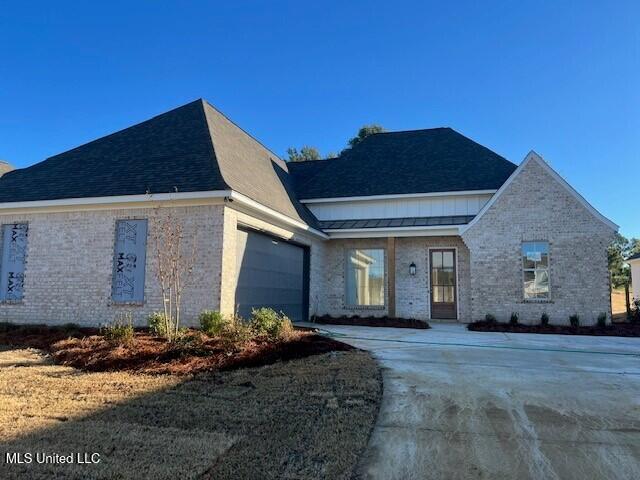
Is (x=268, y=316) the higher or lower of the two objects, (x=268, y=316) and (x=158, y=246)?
the lower

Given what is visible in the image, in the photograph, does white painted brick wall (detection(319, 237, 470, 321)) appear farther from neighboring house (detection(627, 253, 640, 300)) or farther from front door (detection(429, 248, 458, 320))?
neighboring house (detection(627, 253, 640, 300))

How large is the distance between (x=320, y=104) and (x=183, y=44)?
7725 millimetres

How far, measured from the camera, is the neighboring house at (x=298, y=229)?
1134cm

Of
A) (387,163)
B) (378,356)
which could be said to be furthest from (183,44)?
(378,356)

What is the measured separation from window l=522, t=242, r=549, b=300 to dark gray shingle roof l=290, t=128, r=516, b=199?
2.71 meters

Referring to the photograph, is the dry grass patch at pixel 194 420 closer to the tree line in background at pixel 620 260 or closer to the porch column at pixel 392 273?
the porch column at pixel 392 273

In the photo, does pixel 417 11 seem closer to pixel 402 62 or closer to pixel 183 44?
pixel 402 62

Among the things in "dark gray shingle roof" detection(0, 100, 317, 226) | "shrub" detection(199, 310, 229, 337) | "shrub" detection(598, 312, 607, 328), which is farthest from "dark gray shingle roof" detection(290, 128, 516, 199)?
"shrub" detection(199, 310, 229, 337)

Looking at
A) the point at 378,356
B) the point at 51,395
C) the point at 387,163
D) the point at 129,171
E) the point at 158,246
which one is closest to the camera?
the point at 51,395

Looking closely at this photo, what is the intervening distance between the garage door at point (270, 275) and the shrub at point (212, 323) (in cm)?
228

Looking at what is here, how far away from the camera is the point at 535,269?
14523mm

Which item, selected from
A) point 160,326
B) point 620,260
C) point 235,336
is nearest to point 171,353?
point 235,336

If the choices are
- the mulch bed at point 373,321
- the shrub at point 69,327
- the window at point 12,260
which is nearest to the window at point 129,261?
the shrub at point 69,327

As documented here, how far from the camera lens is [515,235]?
14695mm
